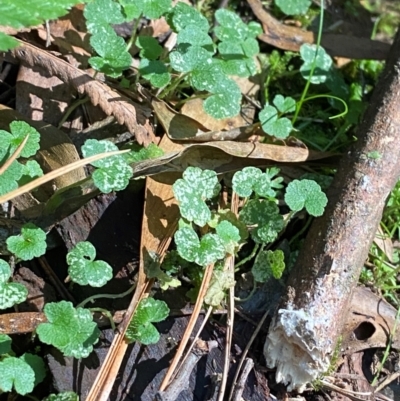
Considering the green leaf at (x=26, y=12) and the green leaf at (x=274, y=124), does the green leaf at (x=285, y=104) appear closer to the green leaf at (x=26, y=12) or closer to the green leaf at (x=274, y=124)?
the green leaf at (x=274, y=124)

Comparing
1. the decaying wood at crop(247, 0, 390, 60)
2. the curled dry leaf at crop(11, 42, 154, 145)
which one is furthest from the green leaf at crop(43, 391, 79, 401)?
the decaying wood at crop(247, 0, 390, 60)

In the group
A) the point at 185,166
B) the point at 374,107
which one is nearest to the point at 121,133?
the point at 185,166

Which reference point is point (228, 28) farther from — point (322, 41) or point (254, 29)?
point (322, 41)

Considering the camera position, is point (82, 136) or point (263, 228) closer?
point (263, 228)

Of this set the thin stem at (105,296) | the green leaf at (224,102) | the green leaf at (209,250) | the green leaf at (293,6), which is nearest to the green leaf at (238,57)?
the green leaf at (224,102)

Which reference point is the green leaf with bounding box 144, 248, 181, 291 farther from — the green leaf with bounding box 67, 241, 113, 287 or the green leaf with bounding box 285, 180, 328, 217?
the green leaf with bounding box 285, 180, 328, 217

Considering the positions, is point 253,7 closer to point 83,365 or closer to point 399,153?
point 399,153

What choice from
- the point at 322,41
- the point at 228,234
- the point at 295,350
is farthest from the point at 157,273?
the point at 322,41
